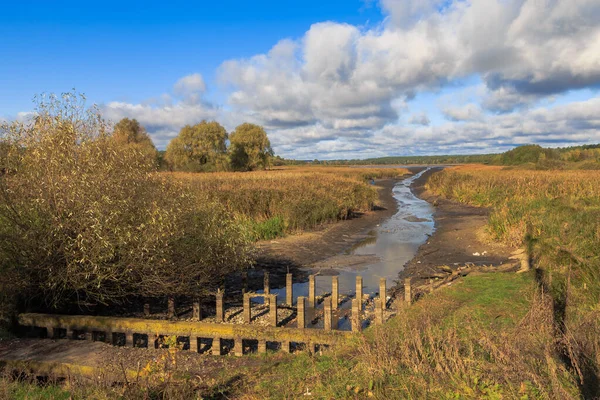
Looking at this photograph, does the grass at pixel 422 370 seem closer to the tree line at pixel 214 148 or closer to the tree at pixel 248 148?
the tree line at pixel 214 148

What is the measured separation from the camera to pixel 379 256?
15.5 m

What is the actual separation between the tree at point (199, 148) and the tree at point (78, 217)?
4258 cm

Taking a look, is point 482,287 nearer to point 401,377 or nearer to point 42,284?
point 401,377

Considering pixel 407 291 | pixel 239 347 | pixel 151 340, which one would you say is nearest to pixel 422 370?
pixel 239 347

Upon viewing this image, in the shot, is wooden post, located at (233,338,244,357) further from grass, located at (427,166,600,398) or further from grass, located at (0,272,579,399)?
grass, located at (427,166,600,398)

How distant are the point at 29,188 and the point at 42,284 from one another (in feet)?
5.57

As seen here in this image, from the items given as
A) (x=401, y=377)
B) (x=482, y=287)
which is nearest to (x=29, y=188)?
(x=401, y=377)

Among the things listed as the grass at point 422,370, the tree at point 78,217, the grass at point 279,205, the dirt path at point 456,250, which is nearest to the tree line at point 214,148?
the grass at point 279,205

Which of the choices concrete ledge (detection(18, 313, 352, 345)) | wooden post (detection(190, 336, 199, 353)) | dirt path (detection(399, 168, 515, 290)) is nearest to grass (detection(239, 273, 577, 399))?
concrete ledge (detection(18, 313, 352, 345))

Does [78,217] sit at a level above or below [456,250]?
above

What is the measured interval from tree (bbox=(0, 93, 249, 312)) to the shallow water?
13.0ft

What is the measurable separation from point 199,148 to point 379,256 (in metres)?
40.3

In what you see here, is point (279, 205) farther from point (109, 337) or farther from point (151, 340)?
Result: point (151, 340)

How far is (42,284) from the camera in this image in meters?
7.46
